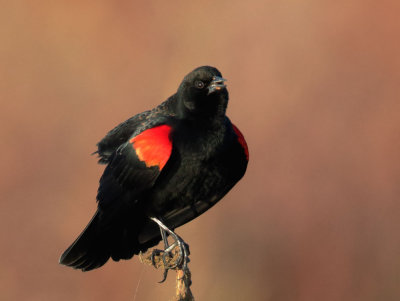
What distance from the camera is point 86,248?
13.9ft

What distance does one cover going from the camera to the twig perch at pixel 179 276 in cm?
382

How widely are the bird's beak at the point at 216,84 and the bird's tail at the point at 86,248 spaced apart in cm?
89

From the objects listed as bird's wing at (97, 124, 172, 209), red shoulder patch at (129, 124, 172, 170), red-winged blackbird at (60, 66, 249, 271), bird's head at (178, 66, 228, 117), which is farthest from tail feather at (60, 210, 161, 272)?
bird's head at (178, 66, 228, 117)

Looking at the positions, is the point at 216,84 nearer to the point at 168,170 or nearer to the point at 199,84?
the point at 199,84

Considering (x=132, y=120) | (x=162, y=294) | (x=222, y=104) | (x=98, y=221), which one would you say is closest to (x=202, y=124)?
(x=222, y=104)

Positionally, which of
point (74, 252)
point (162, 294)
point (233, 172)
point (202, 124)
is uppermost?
point (202, 124)

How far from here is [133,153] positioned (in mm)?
4141

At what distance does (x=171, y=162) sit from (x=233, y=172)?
1.17ft

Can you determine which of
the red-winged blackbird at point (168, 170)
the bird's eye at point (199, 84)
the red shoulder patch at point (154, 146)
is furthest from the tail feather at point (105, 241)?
the bird's eye at point (199, 84)

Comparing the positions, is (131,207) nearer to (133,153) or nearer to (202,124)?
(133,153)

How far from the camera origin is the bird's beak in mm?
4102

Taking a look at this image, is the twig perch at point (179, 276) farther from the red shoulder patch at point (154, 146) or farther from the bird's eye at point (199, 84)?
the bird's eye at point (199, 84)

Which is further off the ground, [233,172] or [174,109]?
[174,109]

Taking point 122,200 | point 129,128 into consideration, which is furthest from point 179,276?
point 129,128
